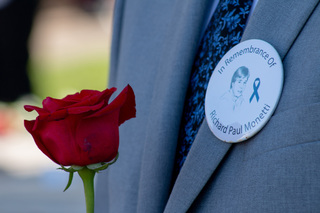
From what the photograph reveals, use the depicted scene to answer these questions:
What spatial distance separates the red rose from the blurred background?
5.80 m

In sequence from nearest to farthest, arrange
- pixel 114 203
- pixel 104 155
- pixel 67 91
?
pixel 104 155 → pixel 114 203 → pixel 67 91

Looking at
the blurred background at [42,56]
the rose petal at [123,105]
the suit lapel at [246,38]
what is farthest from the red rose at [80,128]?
the blurred background at [42,56]

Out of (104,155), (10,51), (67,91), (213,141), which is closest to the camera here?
(104,155)

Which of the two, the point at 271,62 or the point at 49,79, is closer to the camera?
the point at 271,62

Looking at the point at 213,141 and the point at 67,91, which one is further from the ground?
the point at 213,141

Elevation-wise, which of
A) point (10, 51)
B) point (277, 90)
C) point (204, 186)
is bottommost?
point (10, 51)

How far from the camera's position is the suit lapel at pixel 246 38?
2.50 ft

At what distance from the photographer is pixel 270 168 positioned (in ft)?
2.41

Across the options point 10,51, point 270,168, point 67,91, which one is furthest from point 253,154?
point 10,51

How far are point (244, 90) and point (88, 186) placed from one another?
0.25 metres

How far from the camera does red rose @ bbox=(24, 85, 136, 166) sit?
0.65 meters

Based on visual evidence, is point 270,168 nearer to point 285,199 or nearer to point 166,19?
point 285,199

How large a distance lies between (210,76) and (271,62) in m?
0.15

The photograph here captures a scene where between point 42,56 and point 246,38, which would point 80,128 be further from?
point 42,56
